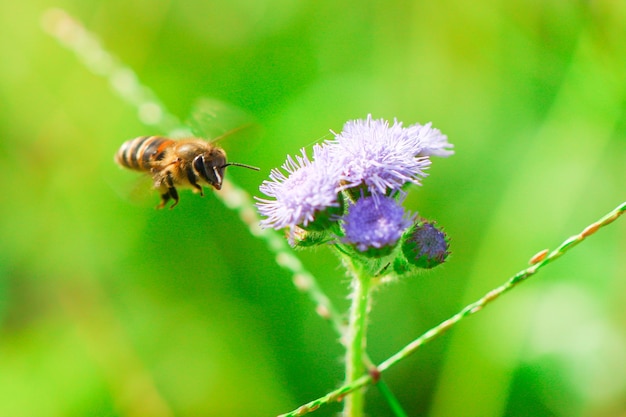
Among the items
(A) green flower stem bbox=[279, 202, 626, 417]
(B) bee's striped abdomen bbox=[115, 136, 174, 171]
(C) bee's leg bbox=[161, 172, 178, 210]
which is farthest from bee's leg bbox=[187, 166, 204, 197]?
(A) green flower stem bbox=[279, 202, 626, 417]

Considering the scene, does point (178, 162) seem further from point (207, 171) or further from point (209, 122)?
point (209, 122)

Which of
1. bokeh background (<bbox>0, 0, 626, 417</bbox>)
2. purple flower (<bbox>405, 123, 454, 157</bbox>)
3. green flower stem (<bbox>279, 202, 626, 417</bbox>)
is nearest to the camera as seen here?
green flower stem (<bbox>279, 202, 626, 417</bbox>)

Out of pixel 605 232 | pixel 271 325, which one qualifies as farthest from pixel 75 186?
pixel 605 232

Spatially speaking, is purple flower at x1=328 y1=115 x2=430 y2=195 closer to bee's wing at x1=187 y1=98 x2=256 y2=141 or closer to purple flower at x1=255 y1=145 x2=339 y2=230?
purple flower at x1=255 y1=145 x2=339 y2=230

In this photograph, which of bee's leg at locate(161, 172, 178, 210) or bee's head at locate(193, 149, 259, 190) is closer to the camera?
bee's head at locate(193, 149, 259, 190)

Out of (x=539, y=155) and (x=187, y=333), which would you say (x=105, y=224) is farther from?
(x=539, y=155)

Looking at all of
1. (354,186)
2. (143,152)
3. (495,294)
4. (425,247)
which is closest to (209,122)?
(143,152)

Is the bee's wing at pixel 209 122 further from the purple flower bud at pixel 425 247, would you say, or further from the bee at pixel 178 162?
the purple flower bud at pixel 425 247
